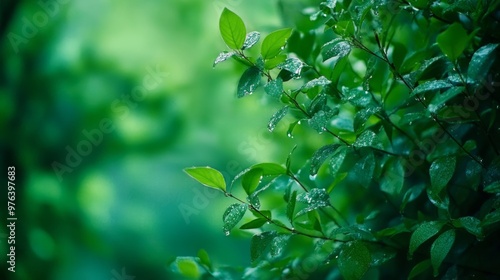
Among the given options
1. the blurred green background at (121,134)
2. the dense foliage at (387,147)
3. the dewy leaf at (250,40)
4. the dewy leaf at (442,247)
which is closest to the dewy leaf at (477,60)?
the dense foliage at (387,147)

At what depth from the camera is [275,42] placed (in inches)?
39.9

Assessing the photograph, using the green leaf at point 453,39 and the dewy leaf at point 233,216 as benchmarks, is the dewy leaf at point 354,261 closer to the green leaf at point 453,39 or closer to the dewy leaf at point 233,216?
the dewy leaf at point 233,216

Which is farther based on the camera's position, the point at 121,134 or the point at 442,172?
the point at 121,134

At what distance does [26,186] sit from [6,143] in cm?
13

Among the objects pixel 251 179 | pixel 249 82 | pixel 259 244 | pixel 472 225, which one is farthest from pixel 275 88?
pixel 472 225

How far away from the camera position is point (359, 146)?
3.37 feet

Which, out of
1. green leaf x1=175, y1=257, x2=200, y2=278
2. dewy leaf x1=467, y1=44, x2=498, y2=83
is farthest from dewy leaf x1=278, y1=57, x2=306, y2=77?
green leaf x1=175, y1=257, x2=200, y2=278

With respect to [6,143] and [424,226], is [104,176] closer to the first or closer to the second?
[6,143]

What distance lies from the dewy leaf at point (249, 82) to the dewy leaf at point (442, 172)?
0.32 meters

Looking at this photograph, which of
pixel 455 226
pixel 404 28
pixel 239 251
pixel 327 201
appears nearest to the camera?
pixel 455 226

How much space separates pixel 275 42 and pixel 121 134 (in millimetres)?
691

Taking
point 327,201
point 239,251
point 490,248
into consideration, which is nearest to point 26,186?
point 239,251

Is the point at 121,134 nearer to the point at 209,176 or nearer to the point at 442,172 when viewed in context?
the point at 209,176

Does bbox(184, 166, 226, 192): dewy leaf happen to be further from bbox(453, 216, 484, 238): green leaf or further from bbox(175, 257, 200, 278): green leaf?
bbox(453, 216, 484, 238): green leaf
